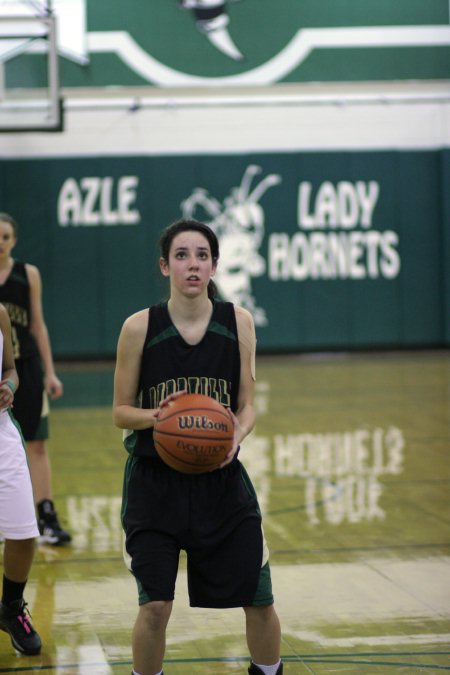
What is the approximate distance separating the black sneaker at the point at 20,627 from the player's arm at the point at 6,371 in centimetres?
77

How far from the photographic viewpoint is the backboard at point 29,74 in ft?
36.2

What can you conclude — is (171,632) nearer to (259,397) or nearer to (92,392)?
(259,397)

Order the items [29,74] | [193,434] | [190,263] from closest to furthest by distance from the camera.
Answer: [193,434]
[190,263]
[29,74]

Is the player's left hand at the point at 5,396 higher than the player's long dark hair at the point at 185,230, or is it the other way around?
the player's long dark hair at the point at 185,230

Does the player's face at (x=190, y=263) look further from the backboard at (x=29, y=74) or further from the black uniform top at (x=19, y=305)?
the backboard at (x=29, y=74)

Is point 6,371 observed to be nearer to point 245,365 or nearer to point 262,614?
point 245,365

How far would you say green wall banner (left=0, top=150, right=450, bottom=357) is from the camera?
607 inches

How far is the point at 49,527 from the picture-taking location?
18.5 ft

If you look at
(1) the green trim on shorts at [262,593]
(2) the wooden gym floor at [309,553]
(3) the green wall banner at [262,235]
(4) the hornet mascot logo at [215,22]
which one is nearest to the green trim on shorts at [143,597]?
(1) the green trim on shorts at [262,593]

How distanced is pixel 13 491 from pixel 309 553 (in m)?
1.98

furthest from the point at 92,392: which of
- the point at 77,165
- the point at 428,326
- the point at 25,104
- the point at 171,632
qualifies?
the point at 171,632

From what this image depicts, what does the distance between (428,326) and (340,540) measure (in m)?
10.8

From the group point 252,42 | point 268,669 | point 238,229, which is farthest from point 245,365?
point 252,42

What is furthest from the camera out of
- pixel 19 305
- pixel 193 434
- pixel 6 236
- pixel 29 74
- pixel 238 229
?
pixel 238 229
